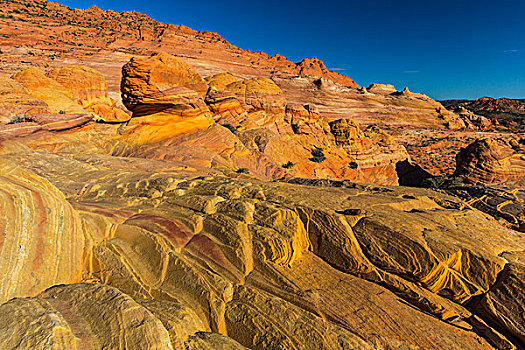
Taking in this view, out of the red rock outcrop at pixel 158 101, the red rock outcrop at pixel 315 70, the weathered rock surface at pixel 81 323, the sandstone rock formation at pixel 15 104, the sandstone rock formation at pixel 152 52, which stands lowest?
the weathered rock surface at pixel 81 323

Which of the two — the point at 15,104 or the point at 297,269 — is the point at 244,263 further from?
the point at 15,104

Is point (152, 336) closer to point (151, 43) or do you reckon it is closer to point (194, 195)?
point (194, 195)

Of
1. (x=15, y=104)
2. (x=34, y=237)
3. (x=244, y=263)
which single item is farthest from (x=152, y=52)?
(x=244, y=263)

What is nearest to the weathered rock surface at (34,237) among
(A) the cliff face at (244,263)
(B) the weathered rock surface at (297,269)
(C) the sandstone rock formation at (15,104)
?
(A) the cliff face at (244,263)

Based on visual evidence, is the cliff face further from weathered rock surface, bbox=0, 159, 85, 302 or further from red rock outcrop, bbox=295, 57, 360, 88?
red rock outcrop, bbox=295, 57, 360, 88

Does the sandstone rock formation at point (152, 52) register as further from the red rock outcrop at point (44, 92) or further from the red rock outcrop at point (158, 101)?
the red rock outcrop at point (158, 101)

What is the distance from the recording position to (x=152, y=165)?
12.5 metres

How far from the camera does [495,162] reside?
20172 millimetres

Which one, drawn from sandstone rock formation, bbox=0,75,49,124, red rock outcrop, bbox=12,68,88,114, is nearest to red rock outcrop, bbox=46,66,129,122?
red rock outcrop, bbox=12,68,88,114

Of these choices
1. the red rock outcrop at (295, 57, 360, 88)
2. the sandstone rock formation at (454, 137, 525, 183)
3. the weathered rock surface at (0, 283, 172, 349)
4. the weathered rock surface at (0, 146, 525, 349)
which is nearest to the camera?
the weathered rock surface at (0, 283, 172, 349)

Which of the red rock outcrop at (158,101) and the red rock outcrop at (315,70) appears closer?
the red rock outcrop at (158,101)

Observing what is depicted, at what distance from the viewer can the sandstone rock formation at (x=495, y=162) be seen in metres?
19.7

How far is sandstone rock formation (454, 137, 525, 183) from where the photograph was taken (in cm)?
1967

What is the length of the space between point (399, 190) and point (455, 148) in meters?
50.5
